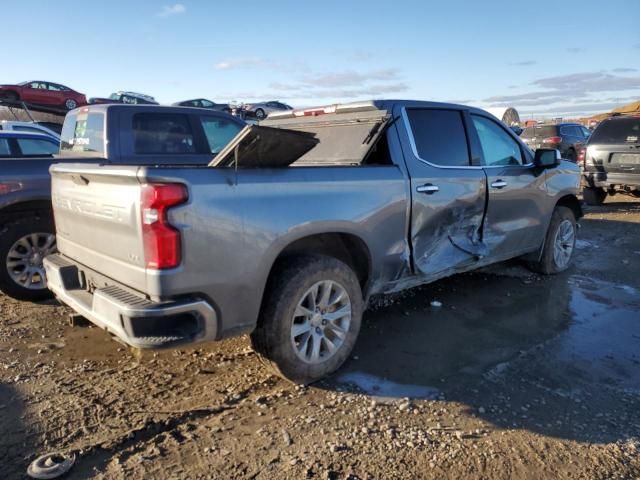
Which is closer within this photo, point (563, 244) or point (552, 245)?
point (552, 245)

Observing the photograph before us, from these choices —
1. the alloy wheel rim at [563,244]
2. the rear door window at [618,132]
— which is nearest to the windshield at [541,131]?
the rear door window at [618,132]

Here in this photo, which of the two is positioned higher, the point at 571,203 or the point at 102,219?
the point at 102,219

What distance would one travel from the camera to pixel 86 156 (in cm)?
565

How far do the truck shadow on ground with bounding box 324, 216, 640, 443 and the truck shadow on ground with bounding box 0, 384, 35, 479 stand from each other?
1.84 metres

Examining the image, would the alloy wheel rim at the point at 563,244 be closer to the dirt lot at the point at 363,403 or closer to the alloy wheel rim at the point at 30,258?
the dirt lot at the point at 363,403

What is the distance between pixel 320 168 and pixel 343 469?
1.83 metres

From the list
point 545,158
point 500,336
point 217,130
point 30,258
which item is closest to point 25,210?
point 30,258

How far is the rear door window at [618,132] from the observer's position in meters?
10.2

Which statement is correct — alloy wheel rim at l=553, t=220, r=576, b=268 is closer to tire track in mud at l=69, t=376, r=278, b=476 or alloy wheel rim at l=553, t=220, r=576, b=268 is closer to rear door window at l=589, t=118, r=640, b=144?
tire track in mud at l=69, t=376, r=278, b=476

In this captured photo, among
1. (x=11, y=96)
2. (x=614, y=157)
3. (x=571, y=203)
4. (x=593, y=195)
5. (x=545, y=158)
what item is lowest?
(x=593, y=195)

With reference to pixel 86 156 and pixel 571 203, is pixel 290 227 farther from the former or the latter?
pixel 571 203

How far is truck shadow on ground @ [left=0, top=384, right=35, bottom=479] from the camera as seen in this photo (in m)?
2.62

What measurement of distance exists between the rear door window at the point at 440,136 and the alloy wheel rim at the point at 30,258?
12.4ft

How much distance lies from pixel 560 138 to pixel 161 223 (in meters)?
17.7
